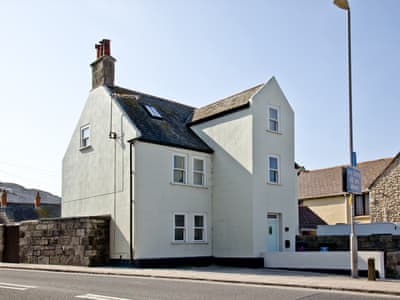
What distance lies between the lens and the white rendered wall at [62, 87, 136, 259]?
75.8ft

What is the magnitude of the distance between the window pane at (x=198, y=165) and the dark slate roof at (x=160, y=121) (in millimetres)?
607

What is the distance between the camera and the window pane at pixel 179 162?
24328 mm

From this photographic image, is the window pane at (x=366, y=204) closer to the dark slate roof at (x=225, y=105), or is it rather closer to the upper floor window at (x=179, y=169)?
the dark slate roof at (x=225, y=105)

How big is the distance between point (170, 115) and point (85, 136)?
4.84 meters

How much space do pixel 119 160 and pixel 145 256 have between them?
190 inches

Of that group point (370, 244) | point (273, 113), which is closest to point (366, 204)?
point (273, 113)

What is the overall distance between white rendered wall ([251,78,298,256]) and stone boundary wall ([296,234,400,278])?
32.3 inches

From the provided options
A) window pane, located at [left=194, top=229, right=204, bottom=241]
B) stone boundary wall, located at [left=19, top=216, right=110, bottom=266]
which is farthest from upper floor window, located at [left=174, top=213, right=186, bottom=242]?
stone boundary wall, located at [left=19, top=216, right=110, bottom=266]

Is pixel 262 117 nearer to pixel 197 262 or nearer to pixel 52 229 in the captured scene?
pixel 197 262

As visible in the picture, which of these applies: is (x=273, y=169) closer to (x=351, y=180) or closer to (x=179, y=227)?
(x=179, y=227)

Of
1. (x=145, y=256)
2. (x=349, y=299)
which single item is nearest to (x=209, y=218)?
(x=145, y=256)

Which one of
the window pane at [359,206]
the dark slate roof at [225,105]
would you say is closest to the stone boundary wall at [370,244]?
the dark slate roof at [225,105]

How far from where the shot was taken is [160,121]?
83.8 feet

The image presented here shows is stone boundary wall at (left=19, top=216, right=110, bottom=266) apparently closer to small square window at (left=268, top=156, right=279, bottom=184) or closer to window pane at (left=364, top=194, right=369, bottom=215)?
small square window at (left=268, top=156, right=279, bottom=184)
